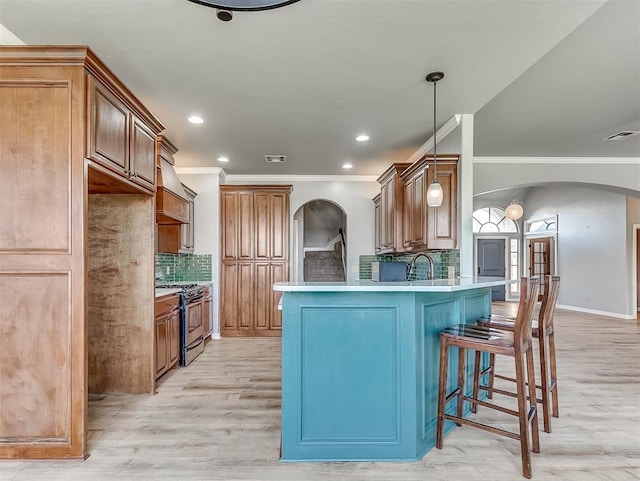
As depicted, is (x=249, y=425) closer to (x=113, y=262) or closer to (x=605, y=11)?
(x=113, y=262)

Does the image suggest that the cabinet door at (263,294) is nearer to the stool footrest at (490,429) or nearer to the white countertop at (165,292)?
the white countertop at (165,292)

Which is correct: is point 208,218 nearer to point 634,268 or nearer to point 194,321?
point 194,321

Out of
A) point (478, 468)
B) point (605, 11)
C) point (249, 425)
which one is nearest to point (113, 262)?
point (249, 425)

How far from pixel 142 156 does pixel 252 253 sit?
10.1 ft

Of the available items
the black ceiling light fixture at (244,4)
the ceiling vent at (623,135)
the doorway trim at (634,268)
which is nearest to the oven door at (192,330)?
the black ceiling light fixture at (244,4)

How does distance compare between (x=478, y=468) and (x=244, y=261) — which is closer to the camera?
(x=478, y=468)

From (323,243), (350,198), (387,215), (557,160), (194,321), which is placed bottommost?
(194,321)

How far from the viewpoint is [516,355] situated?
2.07m

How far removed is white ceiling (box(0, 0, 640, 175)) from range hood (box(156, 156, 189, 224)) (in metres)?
0.46

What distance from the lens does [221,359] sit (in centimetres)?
453

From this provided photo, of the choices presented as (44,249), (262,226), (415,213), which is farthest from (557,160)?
(44,249)

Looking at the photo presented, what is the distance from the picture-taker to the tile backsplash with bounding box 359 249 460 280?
3.98 meters

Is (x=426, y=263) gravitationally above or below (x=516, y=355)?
above

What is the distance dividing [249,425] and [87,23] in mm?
2860
